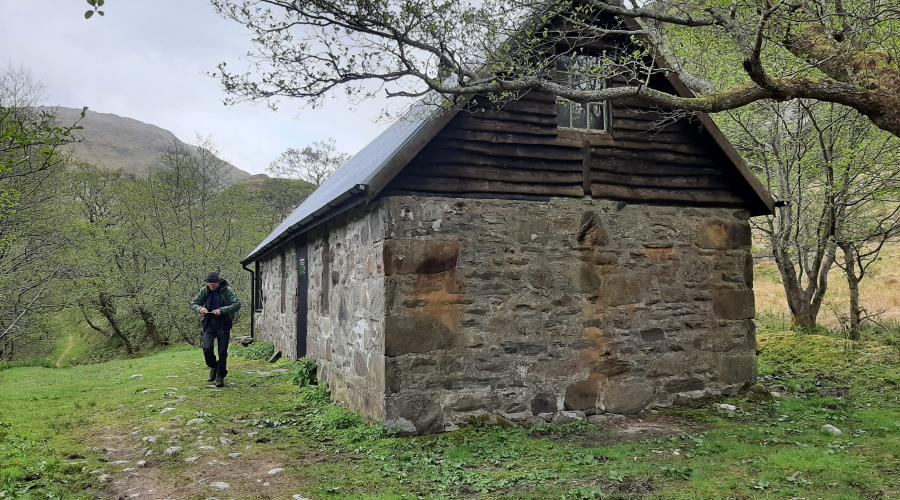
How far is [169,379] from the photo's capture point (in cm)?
1116

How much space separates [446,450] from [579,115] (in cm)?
485

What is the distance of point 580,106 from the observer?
818 cm

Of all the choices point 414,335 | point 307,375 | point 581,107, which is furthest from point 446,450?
point 581,107

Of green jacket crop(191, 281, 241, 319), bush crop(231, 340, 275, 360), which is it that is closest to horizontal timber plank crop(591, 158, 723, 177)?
green jacket crop(191, 281, 241, 319)

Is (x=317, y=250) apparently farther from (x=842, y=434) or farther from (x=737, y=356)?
(x=842, y=434)

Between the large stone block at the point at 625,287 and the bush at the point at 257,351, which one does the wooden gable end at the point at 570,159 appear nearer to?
the large stone block at the point at 625,287

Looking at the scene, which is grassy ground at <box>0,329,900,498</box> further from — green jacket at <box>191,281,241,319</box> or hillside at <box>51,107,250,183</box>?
hillside at <box>51,107,250,183</box>

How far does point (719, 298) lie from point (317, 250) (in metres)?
6.65

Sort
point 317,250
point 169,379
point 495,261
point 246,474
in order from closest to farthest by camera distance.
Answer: point 246,474
point 495,261
point 317,250
point 169,379

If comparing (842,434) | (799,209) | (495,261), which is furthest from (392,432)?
(799,209)

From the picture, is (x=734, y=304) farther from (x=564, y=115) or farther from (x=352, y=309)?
(x=352, y=309)

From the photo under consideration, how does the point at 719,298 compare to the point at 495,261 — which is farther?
the point at 719,298

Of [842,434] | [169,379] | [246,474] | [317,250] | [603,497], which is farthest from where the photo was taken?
[169,379]

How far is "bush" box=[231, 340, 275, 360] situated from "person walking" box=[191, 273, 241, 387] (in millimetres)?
4767
